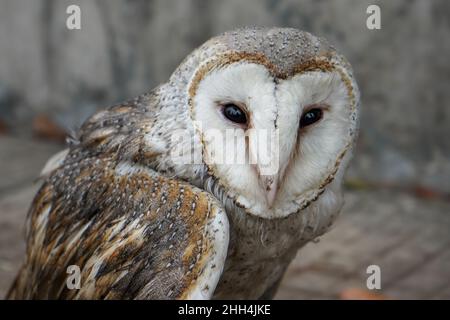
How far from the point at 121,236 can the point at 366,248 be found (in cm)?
224

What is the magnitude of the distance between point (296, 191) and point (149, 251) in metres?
0.59

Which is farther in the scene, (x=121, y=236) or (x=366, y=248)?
(x=366, y=248)

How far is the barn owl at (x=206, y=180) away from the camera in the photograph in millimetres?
3279

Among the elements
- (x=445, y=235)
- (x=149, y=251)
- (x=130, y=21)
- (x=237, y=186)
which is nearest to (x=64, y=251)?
(x=149, y=251)

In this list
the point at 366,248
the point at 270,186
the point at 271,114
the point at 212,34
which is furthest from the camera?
the point at 212,34

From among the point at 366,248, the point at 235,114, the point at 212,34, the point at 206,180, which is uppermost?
the point at 212,34

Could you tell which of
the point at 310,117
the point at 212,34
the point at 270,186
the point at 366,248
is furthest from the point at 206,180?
the point at 212,34

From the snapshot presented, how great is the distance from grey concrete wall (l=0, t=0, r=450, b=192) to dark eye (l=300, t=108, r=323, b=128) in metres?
2.57

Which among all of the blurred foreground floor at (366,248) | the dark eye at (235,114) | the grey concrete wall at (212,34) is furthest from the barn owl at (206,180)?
the grey concrete wall at (212,34)

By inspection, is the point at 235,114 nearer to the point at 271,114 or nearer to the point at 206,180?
the point at 271,114

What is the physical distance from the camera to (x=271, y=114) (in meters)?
3.18

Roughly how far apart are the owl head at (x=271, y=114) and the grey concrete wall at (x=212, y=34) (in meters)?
2.43

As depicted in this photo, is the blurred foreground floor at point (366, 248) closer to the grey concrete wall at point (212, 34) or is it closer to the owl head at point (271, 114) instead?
the grey concrete wall at point (212, 34)

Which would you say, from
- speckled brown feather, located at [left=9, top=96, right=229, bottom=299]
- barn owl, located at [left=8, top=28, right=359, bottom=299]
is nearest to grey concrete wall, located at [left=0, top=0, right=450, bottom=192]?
speckled brown feather, located at [left=9, top=96, right=229, bottom=299]
